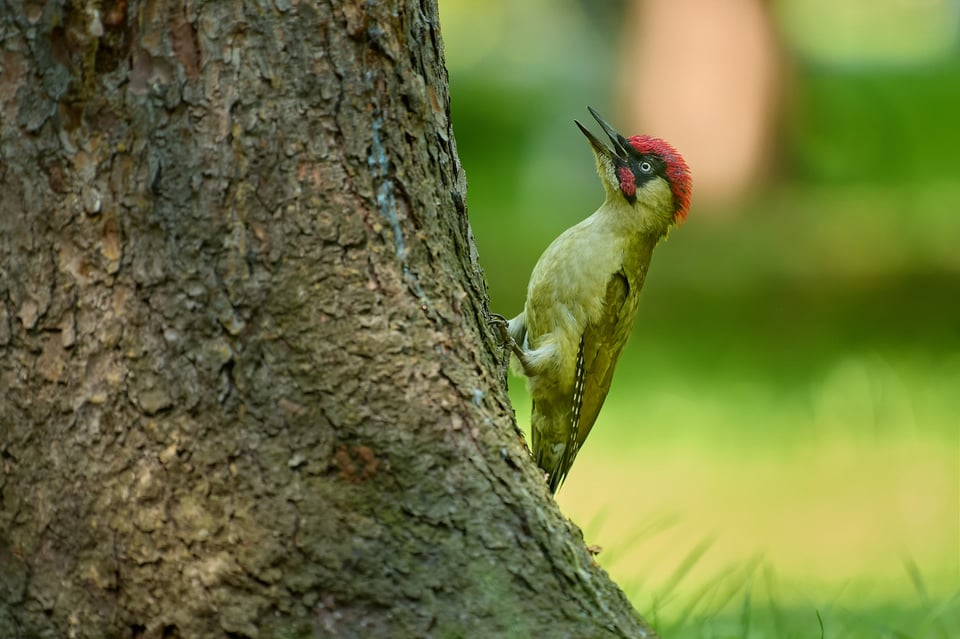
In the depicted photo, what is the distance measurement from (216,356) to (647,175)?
8.73 ft

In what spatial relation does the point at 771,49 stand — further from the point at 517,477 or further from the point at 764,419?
the point at 517,477

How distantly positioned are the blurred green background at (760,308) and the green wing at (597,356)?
1.79ft

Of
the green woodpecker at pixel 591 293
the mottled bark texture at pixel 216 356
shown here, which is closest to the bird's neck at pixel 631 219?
the green woodpecker at pixel 591 293

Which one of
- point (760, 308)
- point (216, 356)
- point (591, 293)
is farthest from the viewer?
point (760, 308)

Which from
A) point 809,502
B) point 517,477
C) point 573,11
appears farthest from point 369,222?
point 573,11

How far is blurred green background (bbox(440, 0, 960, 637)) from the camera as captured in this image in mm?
5684

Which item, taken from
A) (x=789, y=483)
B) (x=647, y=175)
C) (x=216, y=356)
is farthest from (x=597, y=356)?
(x=789, y=483)

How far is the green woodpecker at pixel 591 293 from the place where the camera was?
15.6 feet

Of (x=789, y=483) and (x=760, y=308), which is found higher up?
(x=789, y=483)

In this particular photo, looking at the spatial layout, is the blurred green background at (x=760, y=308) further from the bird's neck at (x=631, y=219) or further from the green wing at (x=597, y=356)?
the bird's neck at (x=631, y=219)

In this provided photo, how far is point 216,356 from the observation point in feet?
8.47

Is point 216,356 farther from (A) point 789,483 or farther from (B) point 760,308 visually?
(B) point 760,308

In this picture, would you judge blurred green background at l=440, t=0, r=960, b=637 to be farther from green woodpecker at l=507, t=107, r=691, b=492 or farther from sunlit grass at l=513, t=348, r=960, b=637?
green woodpecker at l=507, t=107, r=691, b=492

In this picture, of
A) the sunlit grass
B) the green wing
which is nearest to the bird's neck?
the green wing
